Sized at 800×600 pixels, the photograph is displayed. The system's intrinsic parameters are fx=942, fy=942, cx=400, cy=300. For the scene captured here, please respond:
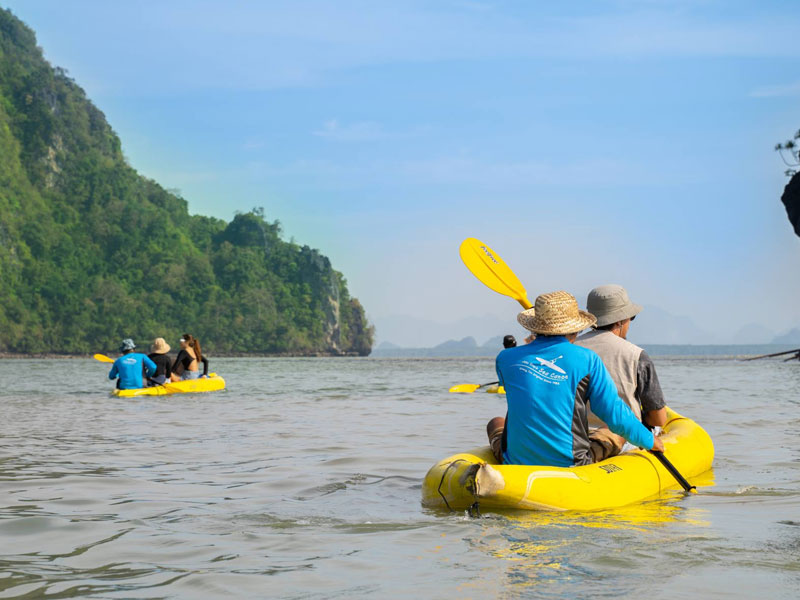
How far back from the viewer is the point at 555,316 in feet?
17.3

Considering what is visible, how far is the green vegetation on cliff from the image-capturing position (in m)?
100

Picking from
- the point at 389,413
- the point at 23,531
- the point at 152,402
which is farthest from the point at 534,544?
the point at 152,402

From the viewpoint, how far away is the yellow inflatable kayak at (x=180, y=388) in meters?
17.6

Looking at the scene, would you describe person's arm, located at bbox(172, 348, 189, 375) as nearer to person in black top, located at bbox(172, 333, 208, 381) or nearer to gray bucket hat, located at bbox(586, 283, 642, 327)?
person in black top, located at bbox(172, 333, 208, 381)

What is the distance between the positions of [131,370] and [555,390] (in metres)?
13.8

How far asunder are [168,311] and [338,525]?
104717 millimetres

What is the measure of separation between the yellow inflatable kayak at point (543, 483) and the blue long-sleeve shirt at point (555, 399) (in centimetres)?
15

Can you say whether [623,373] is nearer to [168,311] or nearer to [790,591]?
[790,591]

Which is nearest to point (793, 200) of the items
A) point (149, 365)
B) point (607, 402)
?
point (149, 365)

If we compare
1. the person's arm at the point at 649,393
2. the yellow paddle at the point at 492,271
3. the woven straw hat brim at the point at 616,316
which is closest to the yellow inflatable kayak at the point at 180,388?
the yellow paddle at the point at 492,271

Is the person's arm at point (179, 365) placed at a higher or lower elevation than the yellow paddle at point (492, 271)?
lower

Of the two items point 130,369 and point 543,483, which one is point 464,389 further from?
point 543,483

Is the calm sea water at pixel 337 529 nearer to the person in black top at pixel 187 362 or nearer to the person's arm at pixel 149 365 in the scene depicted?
the person's arm at pixel 149 365

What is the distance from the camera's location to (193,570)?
4.04m
